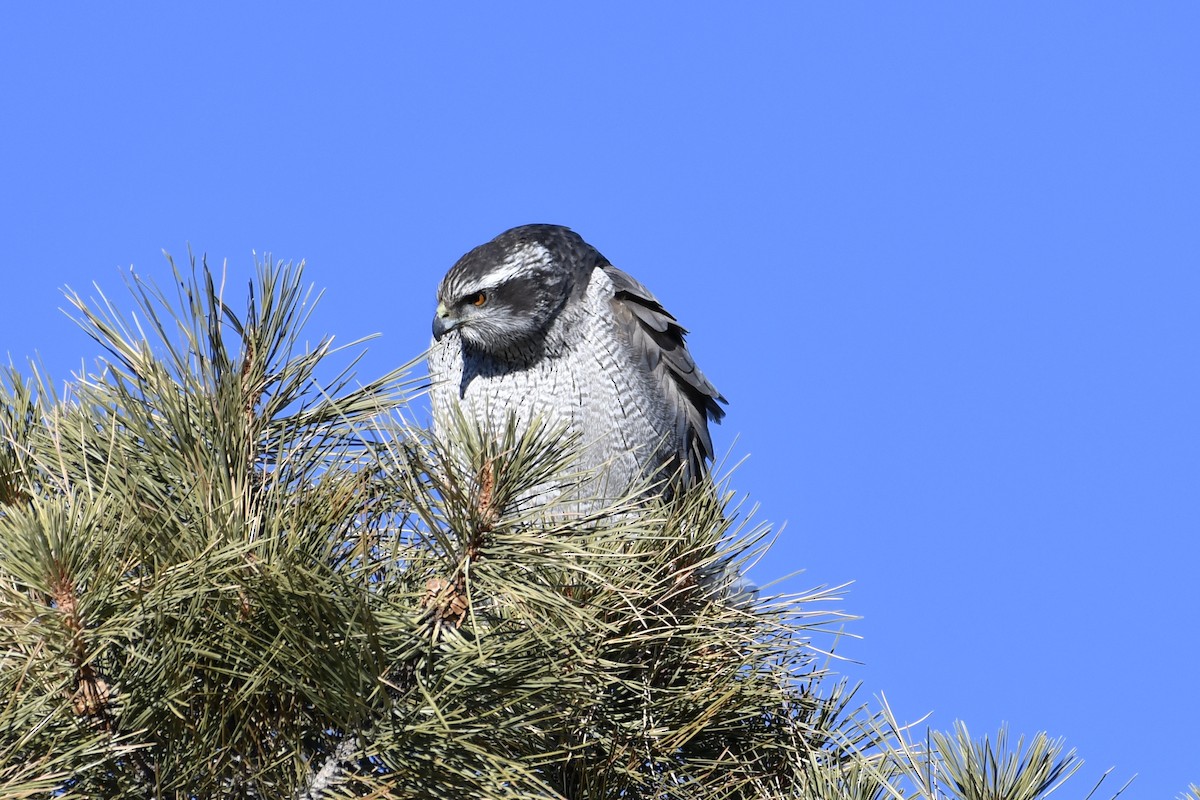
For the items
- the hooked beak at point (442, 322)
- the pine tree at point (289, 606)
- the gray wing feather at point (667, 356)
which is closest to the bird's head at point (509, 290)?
the hooked beak at point (442, 322)

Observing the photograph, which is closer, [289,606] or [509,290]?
[289,606]

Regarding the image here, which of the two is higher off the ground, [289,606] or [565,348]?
[565,348]

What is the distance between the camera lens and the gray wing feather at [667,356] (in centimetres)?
586

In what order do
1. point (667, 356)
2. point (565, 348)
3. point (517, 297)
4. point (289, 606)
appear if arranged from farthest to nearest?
point (667, 356)
point (565, 348)
point (517, 297)
point (289, 606)

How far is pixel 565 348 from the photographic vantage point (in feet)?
18.6

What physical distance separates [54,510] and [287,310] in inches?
35.8

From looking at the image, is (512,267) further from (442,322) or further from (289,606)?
(289,606)

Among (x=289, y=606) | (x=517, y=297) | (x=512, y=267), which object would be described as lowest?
(x=289, y=606)

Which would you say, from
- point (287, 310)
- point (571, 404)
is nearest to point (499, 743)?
point (287, 310)

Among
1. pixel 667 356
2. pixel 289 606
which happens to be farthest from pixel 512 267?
pixel 289 606

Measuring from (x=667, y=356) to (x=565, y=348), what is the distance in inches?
21.3

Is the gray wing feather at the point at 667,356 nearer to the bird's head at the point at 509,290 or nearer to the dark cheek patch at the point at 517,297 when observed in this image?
the bird's head at the point at 509,290

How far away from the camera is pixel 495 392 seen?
222 inches

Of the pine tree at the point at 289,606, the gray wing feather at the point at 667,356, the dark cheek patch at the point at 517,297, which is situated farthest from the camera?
the gray wing feather at the point at 667,356
